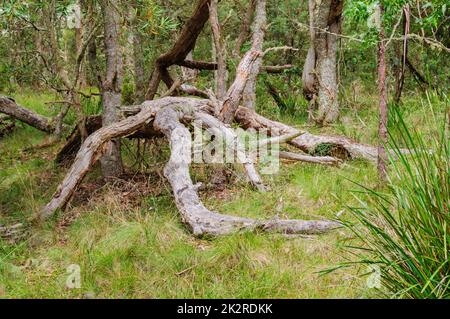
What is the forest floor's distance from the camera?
354cm

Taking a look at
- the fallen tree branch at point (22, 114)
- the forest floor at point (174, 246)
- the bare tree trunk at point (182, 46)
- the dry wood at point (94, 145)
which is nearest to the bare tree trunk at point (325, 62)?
the bare tree trunk at point (182, 46)

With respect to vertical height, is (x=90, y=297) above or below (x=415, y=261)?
below

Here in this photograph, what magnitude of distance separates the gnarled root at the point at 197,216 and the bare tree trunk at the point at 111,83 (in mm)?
1301

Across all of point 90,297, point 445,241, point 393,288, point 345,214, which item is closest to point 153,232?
point 90,297

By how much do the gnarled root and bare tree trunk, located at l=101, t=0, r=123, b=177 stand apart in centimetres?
130

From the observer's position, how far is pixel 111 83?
21.0 feet

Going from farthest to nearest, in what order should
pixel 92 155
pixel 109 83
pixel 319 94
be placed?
pixel 319 94 → pixel 109 83 → pixel 92 155

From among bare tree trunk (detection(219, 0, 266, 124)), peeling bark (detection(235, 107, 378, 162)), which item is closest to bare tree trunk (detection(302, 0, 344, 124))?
peeling bark (detection(235, 107, 378, 162))

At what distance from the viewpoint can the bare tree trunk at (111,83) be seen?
245 inches

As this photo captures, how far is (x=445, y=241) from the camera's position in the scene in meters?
2.47

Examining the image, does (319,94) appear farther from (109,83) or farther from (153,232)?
(153,232)

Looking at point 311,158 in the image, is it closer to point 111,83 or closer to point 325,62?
point 111,83

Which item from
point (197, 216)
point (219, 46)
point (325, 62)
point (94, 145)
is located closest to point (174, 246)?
point (197, 216)
